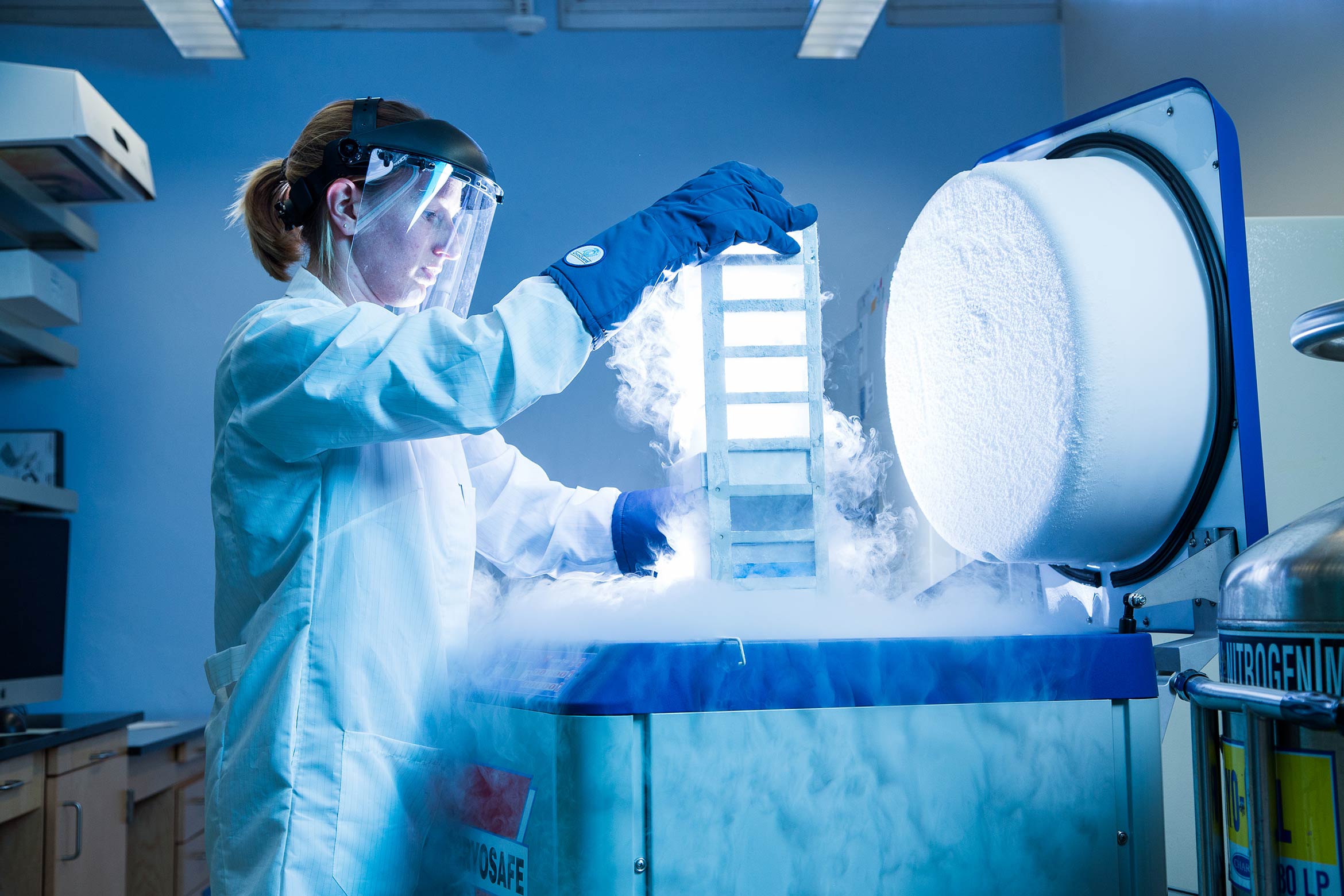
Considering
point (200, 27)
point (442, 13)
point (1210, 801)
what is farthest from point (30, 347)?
point (1210, 801)

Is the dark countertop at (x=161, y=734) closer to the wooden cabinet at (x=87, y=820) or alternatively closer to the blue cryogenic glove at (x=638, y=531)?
the wooden cabinet at (x=87, y=820)

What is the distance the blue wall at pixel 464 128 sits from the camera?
3340 millimetres

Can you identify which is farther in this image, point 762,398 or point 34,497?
point 34,497

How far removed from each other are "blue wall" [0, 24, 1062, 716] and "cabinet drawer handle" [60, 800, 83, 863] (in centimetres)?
80

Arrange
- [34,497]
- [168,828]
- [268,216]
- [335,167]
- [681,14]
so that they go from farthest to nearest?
[681,14]
[168,828]
[34,497]
[268,216]
[335,167]

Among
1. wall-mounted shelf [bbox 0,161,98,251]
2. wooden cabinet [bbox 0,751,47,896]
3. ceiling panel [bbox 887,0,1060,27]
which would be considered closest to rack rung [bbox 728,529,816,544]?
wooden cabinet [bbox 0,751,47,896]

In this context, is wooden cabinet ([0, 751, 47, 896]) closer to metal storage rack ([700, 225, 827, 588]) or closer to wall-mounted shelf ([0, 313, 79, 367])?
wall-mounted shelf ([0, 313, 79, 367])

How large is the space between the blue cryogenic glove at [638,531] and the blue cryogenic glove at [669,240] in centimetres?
40

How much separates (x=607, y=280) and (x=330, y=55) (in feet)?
9.64

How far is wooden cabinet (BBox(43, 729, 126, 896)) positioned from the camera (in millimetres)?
2453

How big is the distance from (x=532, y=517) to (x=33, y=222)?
2.54 m

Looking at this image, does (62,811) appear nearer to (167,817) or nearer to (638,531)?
(167,817)

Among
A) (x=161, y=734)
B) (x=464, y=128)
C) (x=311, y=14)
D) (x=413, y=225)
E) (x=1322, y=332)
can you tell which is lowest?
(x=161, y=734)

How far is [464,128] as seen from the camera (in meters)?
3.42
